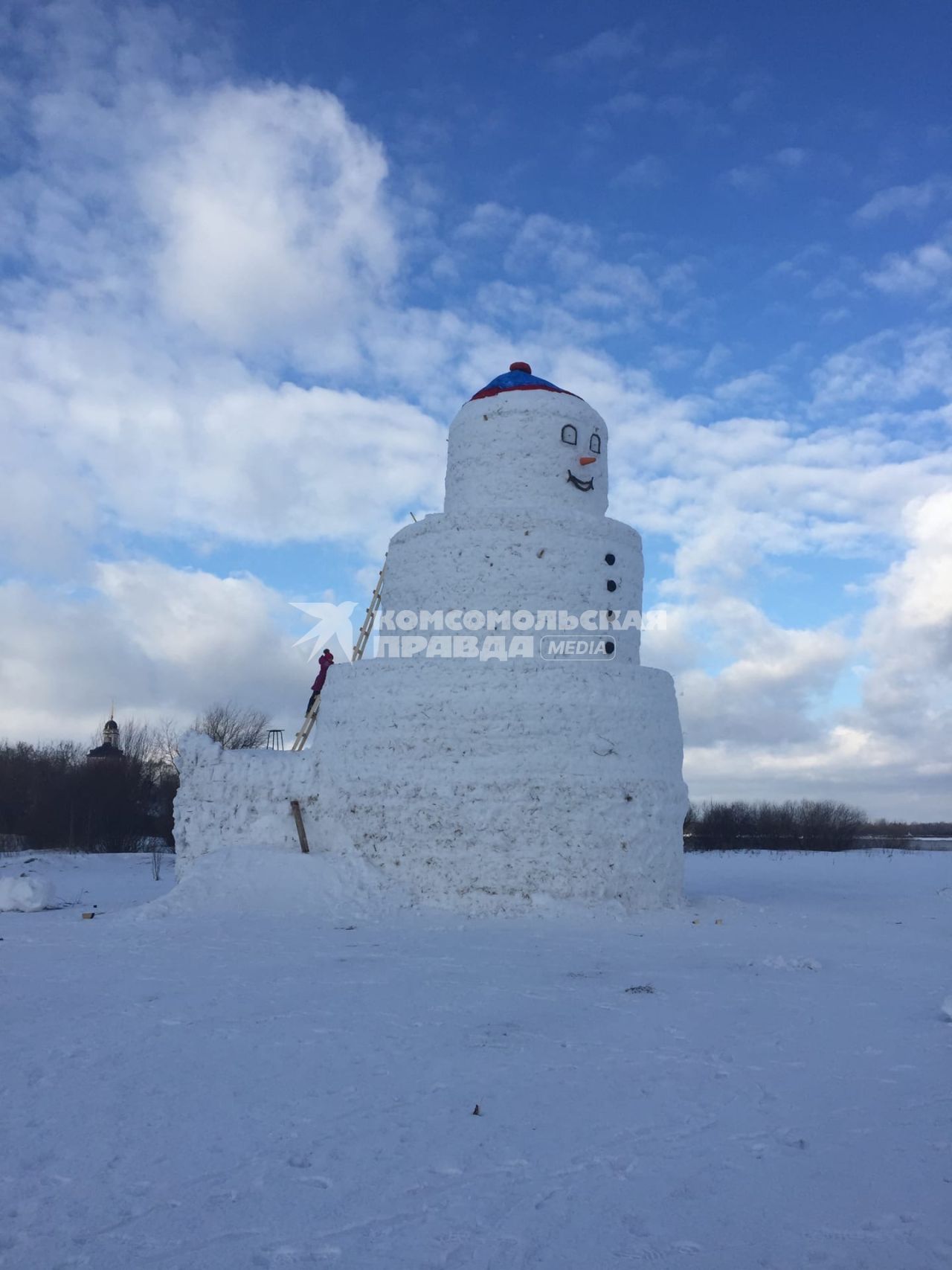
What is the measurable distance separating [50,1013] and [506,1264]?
5.58 metres

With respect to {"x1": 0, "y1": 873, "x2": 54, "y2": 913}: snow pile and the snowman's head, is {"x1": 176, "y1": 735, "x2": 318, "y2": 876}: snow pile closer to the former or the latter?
{"x1": 0, "y1": 873, "x2": 54, "y2": 913}: snow pile

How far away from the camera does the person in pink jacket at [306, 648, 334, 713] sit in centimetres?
1733

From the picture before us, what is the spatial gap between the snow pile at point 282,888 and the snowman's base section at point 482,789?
1.19ft

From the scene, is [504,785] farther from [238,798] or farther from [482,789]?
[238,798]

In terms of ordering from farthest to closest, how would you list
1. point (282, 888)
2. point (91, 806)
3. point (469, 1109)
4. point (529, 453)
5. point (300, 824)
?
point (91, 806) < point (529, 453) < point (300, 824) < point (282, 888) < point (469, 1109)

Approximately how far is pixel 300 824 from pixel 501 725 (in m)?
3.98

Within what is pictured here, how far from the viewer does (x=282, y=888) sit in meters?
13.7

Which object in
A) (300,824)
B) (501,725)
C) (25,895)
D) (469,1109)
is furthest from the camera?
(25,895)

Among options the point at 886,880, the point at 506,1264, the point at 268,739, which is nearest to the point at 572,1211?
the point at 506,1264

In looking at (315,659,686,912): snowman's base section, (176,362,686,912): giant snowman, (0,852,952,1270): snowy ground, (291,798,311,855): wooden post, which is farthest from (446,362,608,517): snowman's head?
(0,852,952,1270): snowy ground

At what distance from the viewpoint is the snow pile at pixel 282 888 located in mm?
13391

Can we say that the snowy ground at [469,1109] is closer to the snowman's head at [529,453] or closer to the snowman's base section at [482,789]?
the snowman's base section at [482,789]

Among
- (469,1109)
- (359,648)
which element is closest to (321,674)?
(359,648)

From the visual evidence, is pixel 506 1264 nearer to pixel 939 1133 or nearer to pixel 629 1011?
pixel 939 1133
